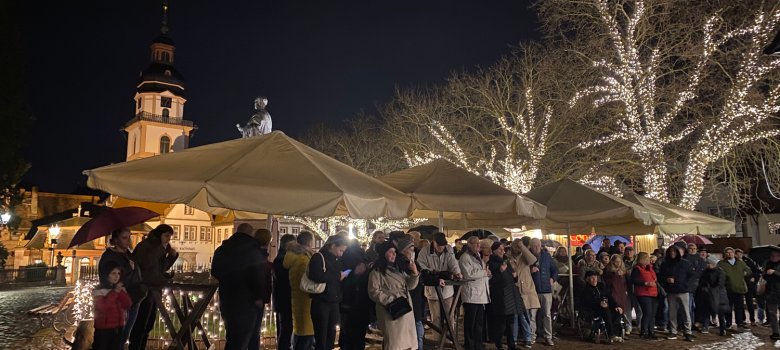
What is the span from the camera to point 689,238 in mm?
21891

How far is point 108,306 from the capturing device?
640 cm

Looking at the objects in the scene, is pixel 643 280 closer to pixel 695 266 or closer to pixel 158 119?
pixel 695 266

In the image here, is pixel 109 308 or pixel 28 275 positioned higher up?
pixel 109 308

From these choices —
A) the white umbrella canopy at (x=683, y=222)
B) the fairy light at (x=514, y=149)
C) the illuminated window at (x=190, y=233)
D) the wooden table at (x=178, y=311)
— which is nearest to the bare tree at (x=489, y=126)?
the fairy light at (x=514, y=149)

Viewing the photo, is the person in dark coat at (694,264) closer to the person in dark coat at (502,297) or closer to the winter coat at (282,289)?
the person in dark coat at (502,297)

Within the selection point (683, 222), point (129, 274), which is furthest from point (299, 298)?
point (683, 222)

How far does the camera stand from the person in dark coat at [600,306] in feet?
35.0

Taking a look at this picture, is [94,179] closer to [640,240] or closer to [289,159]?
[289,159]

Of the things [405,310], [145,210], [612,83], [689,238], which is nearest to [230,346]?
[405,310]

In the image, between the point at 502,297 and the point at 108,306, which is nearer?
the point at 108,306

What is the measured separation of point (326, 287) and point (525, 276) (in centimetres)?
466

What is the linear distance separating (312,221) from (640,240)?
21.4m

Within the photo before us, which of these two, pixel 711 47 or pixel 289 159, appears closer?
pixel 289 159

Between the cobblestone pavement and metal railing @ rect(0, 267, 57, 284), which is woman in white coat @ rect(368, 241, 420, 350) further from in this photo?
metal railing @ rect(0, 267, 57, 284)
